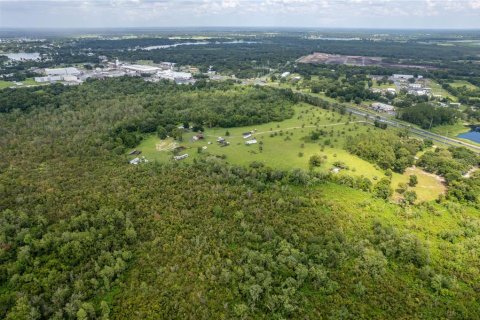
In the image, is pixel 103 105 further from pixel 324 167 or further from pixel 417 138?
pixel 417 138

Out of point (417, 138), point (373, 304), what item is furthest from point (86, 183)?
point (417, 138)

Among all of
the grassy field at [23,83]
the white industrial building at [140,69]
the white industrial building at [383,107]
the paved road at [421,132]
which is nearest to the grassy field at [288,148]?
the paved road at [421,132]

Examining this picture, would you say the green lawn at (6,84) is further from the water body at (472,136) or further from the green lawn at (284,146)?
the water body at (472,136)

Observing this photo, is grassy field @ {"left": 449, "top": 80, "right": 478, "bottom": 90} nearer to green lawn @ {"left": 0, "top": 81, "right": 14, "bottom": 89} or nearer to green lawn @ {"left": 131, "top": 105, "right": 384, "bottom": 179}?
green lawn @ {"left": 131, "top": 105, "right": 384, "bottom": 179}

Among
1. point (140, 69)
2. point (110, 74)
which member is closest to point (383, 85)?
point (140, 69)

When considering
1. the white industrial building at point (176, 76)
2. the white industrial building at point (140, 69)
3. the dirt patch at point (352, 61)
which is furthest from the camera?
the dirt patch at point (352, 61)
